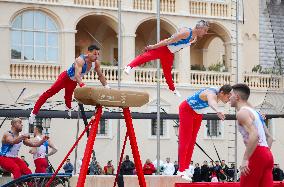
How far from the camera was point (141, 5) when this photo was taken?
43.2 metres

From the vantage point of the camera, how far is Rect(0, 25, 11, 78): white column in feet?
129

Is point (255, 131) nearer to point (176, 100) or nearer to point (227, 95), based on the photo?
point (227, 95)

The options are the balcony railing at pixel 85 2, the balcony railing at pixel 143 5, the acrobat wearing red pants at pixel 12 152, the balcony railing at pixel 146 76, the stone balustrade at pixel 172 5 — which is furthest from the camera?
the balcony railing at pixel 143 5

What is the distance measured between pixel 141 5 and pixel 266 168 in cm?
3233

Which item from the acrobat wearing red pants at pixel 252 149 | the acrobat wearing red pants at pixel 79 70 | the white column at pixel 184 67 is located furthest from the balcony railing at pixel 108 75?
the acrobat wearing red pants at pixel 252 149

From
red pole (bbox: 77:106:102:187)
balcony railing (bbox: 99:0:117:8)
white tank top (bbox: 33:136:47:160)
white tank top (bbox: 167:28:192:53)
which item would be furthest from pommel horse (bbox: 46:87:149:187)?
balcony railing (bbox: 99:0:117:8)

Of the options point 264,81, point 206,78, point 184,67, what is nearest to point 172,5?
point 184,67

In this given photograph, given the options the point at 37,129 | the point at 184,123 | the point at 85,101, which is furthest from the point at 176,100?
the point at 85,101

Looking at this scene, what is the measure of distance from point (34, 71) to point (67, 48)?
2240 mm

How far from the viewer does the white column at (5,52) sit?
3931 cm

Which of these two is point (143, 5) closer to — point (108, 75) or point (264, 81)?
point (108, 75)

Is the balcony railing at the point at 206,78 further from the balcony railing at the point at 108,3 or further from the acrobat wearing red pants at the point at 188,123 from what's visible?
the acrobat wearing red pants at the point at 188,123

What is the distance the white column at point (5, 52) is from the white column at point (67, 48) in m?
2.90

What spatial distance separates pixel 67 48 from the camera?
41094 millimetres
